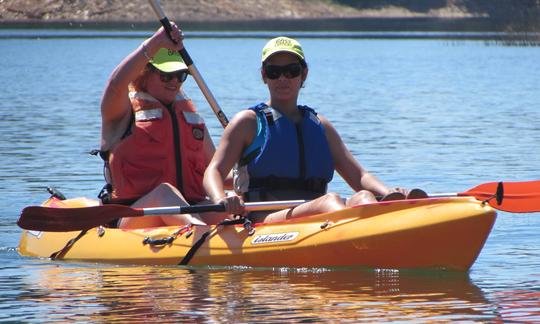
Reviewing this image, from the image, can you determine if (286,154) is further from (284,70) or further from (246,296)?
(246,296)

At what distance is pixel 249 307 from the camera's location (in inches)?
305

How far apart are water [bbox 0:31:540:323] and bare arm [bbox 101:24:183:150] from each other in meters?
0.89

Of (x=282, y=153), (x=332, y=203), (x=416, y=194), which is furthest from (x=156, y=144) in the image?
(x=416, y=194)

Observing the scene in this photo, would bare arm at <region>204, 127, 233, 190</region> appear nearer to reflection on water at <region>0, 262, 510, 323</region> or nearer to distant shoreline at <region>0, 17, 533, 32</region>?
reflection on water at <region>0, 262, 510, 323</region>

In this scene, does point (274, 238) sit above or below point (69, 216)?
below

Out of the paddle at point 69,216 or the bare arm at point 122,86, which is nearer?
the bare arm at point 122,86

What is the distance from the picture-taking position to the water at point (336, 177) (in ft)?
25.5

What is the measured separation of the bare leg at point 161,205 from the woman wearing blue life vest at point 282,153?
432 millimetres

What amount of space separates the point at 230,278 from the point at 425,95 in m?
19.9

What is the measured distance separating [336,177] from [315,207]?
19.6 ft

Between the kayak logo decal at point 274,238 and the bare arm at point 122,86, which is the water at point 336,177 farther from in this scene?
the bare arm at point 122,86

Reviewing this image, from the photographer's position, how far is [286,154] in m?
8.56

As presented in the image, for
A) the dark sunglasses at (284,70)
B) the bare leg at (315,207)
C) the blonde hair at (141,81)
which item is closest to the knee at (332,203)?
the bare leg at (315,207)

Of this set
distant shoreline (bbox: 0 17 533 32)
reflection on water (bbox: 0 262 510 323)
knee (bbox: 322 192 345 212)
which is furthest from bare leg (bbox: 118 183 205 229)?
distant shoreline (bbox: 0 17 533 32)
